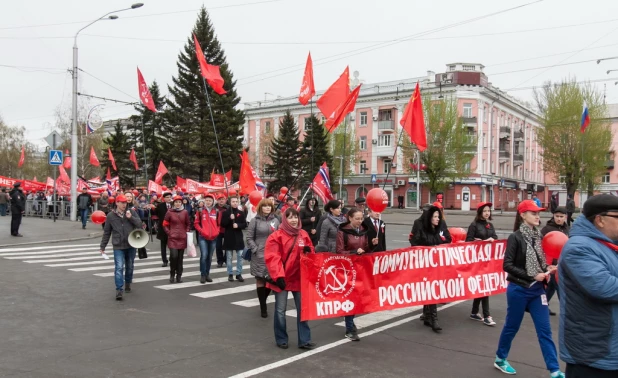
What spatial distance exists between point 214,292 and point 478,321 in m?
4.77

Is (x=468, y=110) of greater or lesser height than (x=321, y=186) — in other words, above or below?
above

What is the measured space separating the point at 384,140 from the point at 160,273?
55.8m

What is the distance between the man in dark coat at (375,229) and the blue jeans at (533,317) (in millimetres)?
2181

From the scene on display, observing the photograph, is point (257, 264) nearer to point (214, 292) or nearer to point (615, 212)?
point (214, 292)

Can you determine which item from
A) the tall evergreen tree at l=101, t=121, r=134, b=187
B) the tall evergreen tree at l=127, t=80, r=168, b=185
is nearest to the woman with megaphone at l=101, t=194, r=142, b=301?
the tall evergreen tree at l=127, t=80, r=168, b=185

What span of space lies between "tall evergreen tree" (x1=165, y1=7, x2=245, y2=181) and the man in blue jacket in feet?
144

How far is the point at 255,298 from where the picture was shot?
31.2 ft

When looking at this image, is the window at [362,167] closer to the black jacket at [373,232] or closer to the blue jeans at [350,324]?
the black jacket at [373,232]

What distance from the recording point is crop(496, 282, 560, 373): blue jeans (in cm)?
529

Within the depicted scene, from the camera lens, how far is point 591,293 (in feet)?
10.3

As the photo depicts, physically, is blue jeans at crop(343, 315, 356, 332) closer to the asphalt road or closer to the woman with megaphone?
the asphalt road

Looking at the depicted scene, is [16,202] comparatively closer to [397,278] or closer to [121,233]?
[121,233]

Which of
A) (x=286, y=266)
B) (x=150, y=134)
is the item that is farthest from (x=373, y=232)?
(x=150, y=134)

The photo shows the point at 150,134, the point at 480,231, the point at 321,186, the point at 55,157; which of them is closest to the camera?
the point at 480,231
